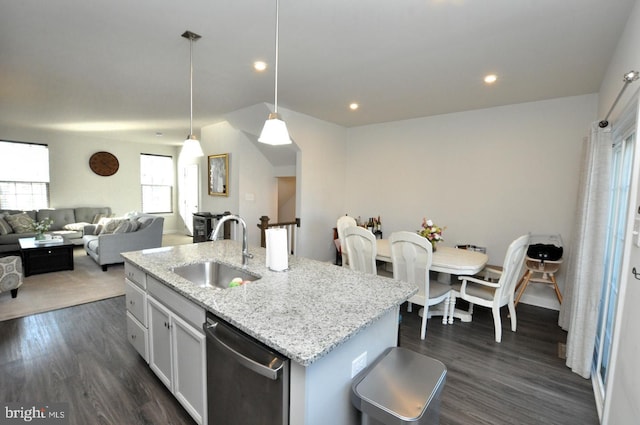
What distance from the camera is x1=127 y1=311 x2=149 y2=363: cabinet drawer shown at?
221 cm

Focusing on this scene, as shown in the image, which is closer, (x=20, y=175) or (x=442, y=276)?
(x=442, y=276)

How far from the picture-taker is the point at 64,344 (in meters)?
2.70

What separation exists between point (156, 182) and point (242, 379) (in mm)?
8729

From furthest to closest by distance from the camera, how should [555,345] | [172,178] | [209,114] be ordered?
[172,178] → [209,114] → [555,345]

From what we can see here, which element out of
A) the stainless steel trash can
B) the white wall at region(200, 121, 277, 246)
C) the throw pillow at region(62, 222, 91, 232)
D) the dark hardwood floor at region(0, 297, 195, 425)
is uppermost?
the white wall at region(200, 121, 277, 246)

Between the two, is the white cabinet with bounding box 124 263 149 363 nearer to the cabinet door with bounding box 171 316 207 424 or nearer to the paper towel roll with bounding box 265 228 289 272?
the cabinet door with bounding box 171 316 207 424

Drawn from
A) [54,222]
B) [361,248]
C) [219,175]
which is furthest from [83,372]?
[54,222]

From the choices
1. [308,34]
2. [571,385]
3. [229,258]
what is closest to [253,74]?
[308,34]

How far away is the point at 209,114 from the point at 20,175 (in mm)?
4962

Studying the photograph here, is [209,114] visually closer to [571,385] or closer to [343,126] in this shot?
[343,126]

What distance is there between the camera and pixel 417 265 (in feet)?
9.66

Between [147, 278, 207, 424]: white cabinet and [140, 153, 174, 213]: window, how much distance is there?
7489 mm

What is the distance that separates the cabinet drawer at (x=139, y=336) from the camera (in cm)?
221

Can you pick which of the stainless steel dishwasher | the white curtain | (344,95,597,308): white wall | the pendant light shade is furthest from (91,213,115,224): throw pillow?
the white curtain
